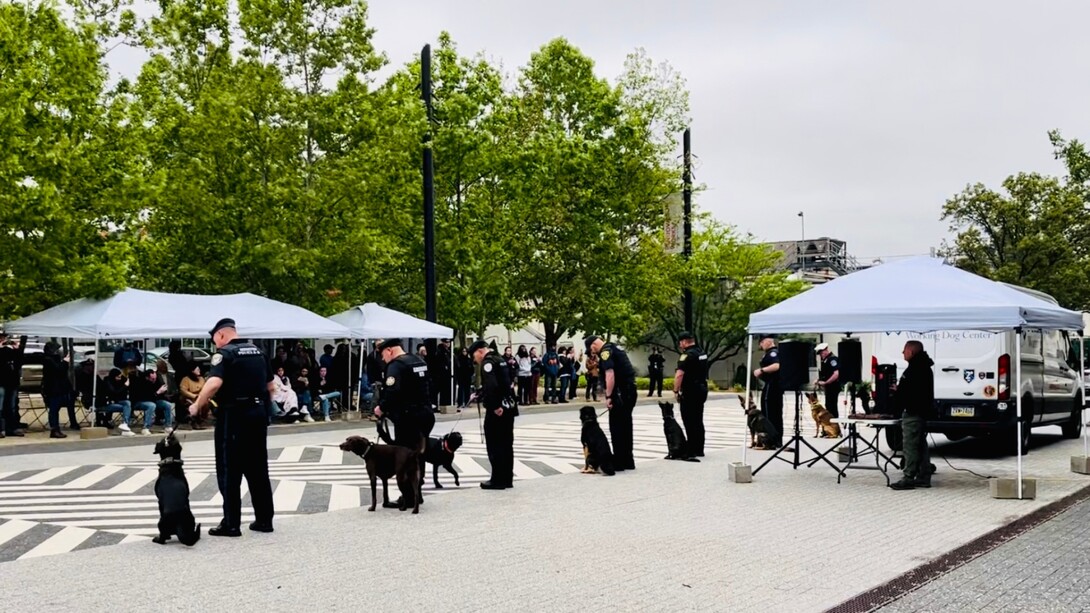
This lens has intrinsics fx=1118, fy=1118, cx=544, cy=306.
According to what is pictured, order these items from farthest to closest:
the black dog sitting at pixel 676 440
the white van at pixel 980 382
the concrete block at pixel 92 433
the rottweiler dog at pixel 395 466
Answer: the concrete block at pixel 92 433 → the black dog sitting at pixel 676 440 → the white van at pixel 980 382 → the rottweiler dog at pixel 395 466

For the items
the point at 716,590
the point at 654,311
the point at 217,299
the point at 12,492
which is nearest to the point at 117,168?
the point at 217,299

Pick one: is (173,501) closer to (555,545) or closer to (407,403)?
(407,403)

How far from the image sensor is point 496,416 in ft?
41.6

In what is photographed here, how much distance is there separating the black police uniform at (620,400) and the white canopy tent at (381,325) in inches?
416

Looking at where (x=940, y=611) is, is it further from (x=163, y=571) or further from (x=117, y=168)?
(x=117, y=168)

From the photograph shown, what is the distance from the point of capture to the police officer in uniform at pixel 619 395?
46.7 feet

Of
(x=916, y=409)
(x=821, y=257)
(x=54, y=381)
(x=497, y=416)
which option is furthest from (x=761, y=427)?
(x=821, y=257)

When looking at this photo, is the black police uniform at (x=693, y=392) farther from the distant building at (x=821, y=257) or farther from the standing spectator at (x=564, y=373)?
the distant building at (x=821, y=257)

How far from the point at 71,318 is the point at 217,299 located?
10.0 ft

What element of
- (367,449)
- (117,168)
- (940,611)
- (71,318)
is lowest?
(940,611)

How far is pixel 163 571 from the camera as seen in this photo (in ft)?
26.4

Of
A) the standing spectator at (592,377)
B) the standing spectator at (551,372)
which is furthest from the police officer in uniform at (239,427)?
the standing spectator at (592,377)

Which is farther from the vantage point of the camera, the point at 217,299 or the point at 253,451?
the point at 217,299

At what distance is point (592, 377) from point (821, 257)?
121 ft
